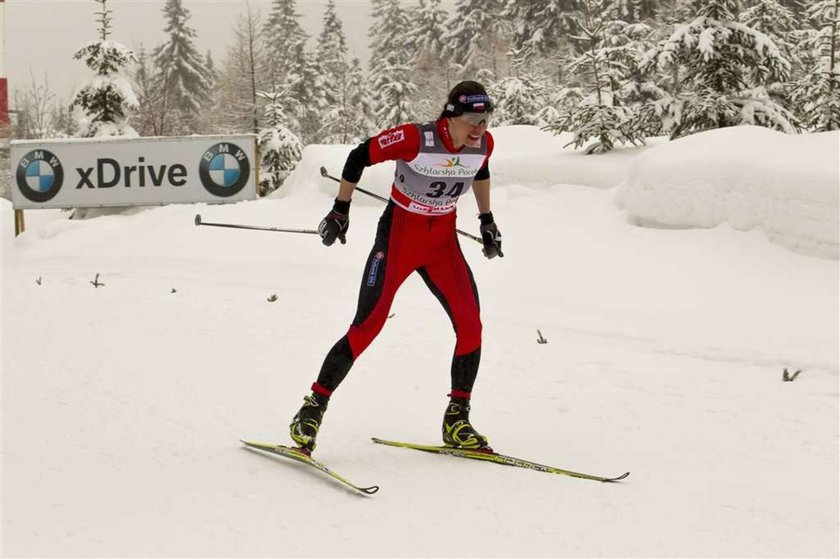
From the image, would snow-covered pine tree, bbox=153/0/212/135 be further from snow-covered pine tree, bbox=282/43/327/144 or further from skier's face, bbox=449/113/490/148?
skier's face, bbox=449/113/490/148

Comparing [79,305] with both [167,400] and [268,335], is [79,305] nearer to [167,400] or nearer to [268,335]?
Answer: [268,335]

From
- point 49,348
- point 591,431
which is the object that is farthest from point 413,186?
point 49,348

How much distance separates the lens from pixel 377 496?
3.80m

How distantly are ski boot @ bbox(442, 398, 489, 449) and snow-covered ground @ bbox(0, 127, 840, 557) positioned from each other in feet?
0.60

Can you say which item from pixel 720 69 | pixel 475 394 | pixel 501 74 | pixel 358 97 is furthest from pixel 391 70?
pixel 475 394

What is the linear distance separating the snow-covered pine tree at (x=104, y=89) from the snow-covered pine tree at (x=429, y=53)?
2665cm

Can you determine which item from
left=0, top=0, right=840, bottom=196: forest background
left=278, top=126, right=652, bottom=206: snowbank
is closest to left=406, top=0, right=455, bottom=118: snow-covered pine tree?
left=0, top=0, right=840, bottom=196: forest background

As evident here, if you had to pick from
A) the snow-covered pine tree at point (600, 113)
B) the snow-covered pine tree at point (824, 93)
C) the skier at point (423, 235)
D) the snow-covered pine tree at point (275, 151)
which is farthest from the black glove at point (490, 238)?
the snow-covered pine tree at point (275, 151)

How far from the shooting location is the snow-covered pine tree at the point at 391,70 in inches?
1494

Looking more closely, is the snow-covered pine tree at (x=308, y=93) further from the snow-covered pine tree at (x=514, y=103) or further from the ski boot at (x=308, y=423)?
the ski boot at (x=308, y=423)

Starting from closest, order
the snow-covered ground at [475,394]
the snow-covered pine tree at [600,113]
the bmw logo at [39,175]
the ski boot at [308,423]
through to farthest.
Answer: the snow-covered ground at [475,394] → the ski boot at [308,423] → the snow-covered pine tree at [600,113] → the bmw logo at [39,175]

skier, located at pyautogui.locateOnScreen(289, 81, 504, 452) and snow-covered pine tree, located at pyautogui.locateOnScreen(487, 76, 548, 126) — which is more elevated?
snow-covered pine tree, located at pyautogui.locateOnScreen(487, 76, 548, 126)

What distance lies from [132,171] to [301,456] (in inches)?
532

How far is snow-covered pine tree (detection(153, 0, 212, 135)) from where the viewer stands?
49.8 meters
